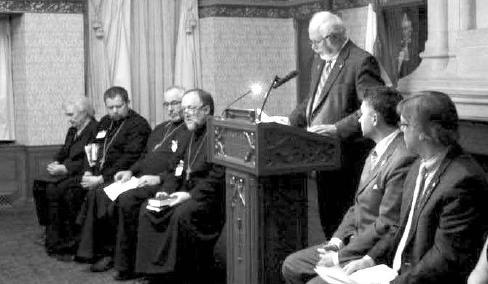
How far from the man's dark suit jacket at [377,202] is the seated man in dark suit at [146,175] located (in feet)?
6.99

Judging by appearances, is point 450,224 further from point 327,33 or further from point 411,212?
point 327,33

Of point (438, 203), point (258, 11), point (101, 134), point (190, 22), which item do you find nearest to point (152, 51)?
point (190, 22)

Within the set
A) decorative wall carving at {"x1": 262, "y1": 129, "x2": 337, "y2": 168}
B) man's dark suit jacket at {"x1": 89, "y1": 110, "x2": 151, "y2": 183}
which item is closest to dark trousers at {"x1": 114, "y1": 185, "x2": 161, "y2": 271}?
man's dark suit jacket at {"x1": 89, "y1": 110, "x2": 151, "y2": 183}

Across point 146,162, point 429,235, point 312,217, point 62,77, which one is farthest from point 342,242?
Result: point 62,77

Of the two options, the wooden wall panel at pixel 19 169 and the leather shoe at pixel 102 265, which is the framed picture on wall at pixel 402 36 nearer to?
the leather shoe at pixel 102 265

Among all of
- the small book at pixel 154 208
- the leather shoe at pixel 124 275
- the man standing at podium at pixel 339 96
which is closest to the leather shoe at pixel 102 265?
the leather shoe at pixel 124 275

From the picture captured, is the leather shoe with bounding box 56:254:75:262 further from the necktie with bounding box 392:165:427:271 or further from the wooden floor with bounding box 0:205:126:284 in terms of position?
the necktie with bounding box 392:165:427:271

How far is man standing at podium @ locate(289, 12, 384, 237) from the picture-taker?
A: 4.15m

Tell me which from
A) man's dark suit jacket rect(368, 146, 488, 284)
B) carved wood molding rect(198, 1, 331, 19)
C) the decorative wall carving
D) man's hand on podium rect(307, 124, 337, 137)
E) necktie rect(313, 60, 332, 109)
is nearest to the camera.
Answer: man's dark suit jacket rect(368, 146, 488, 284)

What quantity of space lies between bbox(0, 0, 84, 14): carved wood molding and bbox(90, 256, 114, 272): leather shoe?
11.7 ft

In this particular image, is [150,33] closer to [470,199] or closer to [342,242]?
[342,242]

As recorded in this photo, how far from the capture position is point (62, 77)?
8352 mm

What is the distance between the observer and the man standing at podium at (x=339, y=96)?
415cm

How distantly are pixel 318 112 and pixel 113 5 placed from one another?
16.8 ft
